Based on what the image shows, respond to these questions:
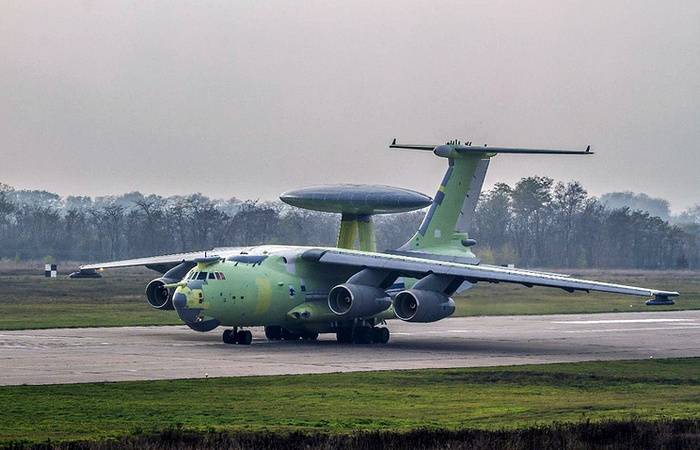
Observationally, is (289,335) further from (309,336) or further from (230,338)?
(230,338)

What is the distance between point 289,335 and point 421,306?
4939 mm

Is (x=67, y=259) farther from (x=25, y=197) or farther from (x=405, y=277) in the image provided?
(x=25, y=197)

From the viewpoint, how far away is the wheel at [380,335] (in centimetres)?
3662

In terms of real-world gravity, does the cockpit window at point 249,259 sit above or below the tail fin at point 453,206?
below

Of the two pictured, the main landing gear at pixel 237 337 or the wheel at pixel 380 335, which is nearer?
the main landing gear at pixel 237 337

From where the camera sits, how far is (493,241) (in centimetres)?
9006

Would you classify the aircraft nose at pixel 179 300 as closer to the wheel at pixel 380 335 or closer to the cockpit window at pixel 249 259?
the cockpit window at pixel 249 259

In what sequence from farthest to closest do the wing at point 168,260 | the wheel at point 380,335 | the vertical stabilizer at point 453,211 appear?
the vertical stabilizer at point 453,211 < the wing at point 168,260 < the wheel at point 380,335

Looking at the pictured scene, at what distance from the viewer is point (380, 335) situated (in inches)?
1444

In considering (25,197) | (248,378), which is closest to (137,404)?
(248,378)

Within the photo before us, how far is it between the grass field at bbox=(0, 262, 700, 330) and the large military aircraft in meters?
5.24

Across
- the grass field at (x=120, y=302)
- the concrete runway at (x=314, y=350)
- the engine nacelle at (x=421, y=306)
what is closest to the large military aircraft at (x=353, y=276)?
the engine nacelle at (x=421, y=306)

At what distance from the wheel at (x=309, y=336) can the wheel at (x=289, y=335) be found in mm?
167

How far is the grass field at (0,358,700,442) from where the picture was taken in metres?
19.1
